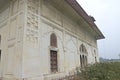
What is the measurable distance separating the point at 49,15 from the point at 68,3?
1.36m

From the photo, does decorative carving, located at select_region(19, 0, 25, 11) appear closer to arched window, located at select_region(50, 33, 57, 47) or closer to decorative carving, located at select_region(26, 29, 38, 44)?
decorative carving, located at select_region(26, 29, 38, 44)

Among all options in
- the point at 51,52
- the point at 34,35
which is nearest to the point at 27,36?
the point at 34,35

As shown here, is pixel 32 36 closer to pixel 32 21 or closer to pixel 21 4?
pixel 32 21

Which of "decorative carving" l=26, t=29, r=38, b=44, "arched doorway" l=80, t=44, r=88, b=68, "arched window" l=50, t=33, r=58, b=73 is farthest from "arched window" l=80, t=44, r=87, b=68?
"decorative carving" l=26, t=29, r=38, b=44

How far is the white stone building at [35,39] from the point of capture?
617 cm

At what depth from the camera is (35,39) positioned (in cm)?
664

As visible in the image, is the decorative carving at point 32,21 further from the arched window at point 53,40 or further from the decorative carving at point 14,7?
the arched window at point 53,40

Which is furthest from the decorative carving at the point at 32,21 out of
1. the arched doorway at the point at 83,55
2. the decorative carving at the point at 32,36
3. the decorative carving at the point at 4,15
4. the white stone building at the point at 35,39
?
the arched doorway at the point at 83,55

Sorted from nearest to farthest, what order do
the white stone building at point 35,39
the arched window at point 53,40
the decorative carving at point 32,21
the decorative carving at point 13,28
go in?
the white stone building at point 35,39 → the decorative carving at point 32,21 → the decorative carving at point 13,28 → the arched window at point 53,40

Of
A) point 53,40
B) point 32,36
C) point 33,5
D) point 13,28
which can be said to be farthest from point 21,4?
point 53,40

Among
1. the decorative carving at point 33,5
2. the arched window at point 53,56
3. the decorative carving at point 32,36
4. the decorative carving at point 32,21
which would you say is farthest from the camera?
the arched window at point 53,56

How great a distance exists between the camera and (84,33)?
44.4 feet

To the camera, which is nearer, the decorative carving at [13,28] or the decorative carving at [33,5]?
the decorative carving at [33,5]

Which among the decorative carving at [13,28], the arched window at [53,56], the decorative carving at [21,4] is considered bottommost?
the arched window at [53,56]
